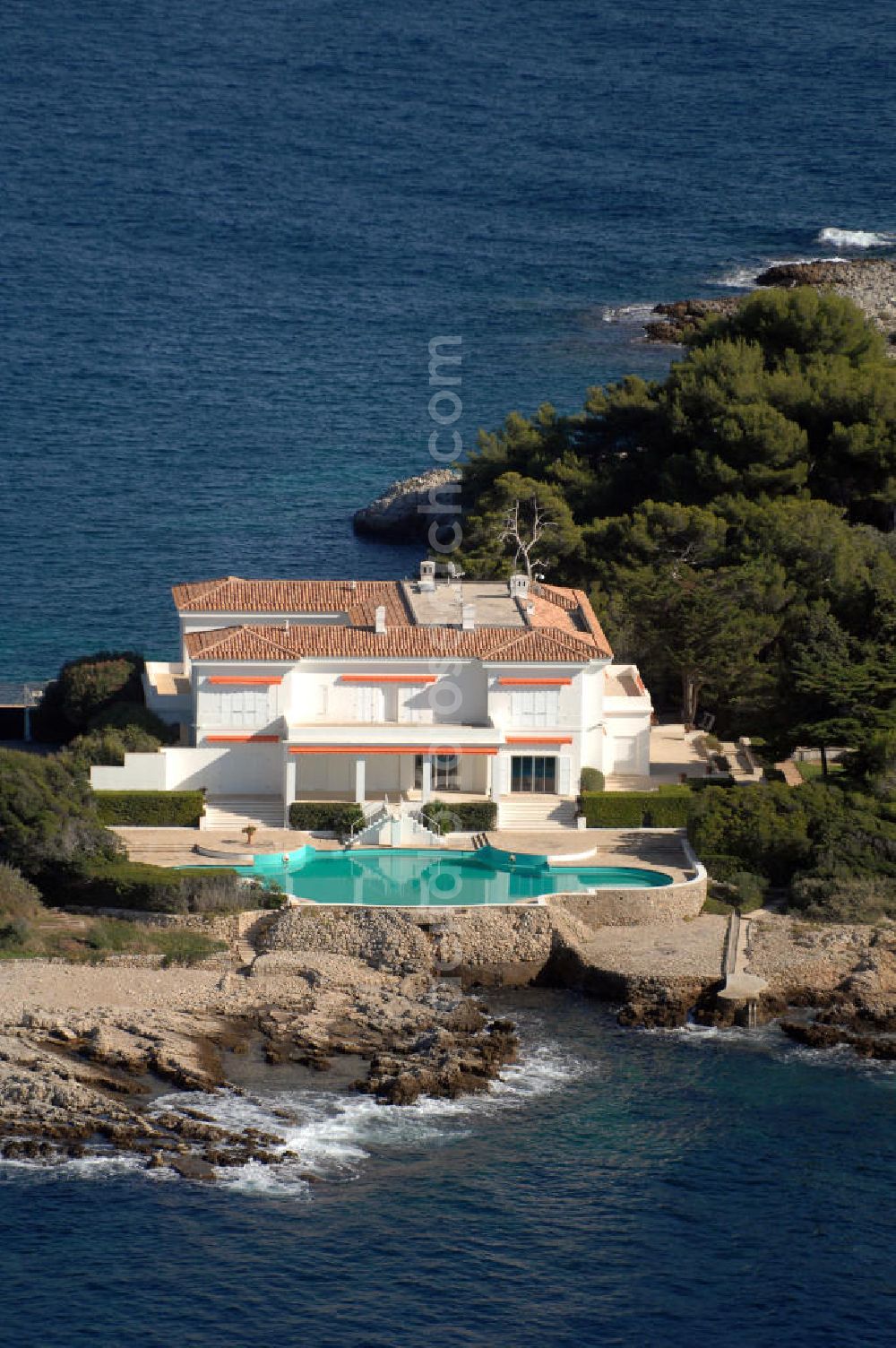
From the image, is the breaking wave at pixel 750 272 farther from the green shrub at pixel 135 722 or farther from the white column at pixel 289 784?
the white column at pixel 289 784

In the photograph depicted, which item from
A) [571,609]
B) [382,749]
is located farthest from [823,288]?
[382,749]

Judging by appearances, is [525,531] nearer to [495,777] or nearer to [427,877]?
[495,777]

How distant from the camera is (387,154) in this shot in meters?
156

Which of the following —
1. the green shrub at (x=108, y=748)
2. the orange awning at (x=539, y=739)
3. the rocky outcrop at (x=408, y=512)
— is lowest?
the green shrub at (x=108, y=748)

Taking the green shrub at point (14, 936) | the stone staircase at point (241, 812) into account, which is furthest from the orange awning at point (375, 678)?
the green shrub at point (14, 936)

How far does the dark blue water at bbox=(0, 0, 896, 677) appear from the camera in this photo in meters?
106

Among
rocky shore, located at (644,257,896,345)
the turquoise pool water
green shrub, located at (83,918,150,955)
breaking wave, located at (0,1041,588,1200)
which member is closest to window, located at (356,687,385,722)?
the turquoise pool water

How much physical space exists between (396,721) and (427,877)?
613cm

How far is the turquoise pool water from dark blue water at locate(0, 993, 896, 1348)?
8.39 metres

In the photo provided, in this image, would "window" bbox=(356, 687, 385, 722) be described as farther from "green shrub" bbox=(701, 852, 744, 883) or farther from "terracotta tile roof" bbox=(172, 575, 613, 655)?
"green shrub" bbox=(701, 852, 744, 883)

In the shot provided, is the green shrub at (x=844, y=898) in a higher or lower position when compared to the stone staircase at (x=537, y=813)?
lower

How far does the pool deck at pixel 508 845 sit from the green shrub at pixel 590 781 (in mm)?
1439

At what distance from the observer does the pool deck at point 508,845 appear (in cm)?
6506

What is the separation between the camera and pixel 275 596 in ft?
240
